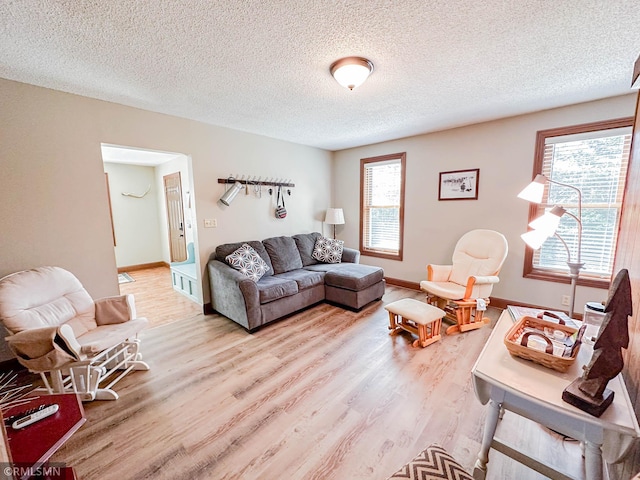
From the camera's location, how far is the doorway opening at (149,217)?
16.2 feet

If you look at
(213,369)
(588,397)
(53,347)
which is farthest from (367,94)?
(53,347)

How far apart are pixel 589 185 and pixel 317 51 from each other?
317cm

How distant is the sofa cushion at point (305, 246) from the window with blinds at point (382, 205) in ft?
3.59

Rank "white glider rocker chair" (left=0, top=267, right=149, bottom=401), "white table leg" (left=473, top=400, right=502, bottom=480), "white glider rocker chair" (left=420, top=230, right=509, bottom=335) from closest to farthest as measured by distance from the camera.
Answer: "white table leg" (left=473, top=400, right=502, bottom=480)
"white glider rocker chair" (left=0, top=267, right=149, bottom=401)
"white glider rocker chair" (left=420, top=230, right=509, bottom=335)

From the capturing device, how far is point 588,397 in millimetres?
847

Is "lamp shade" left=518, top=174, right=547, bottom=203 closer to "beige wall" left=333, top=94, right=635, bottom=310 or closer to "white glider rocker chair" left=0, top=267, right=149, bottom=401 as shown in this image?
"beige wall" left=333, top=94, right=635, bottom=310

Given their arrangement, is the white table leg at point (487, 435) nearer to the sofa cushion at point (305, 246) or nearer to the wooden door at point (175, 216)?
the sofa cushion at point (305, 246)

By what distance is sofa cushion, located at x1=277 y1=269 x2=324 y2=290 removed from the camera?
3.35 m

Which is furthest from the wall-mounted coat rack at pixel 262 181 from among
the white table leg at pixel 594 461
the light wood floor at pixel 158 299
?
the white table leg at pixel 594 461

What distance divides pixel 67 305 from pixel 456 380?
3.18m

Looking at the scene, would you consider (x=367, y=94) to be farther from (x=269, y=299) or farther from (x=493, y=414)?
(x=493, y=414)

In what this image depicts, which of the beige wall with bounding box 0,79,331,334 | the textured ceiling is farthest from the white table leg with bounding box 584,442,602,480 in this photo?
the beige wall with bounding box 0,79,331,334

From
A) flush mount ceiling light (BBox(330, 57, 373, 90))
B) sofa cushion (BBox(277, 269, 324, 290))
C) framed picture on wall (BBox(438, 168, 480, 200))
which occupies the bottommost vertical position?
sofa cushion (BBox(277, 269, 324, 290))

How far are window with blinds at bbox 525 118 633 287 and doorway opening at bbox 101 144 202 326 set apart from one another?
5.14 meters
